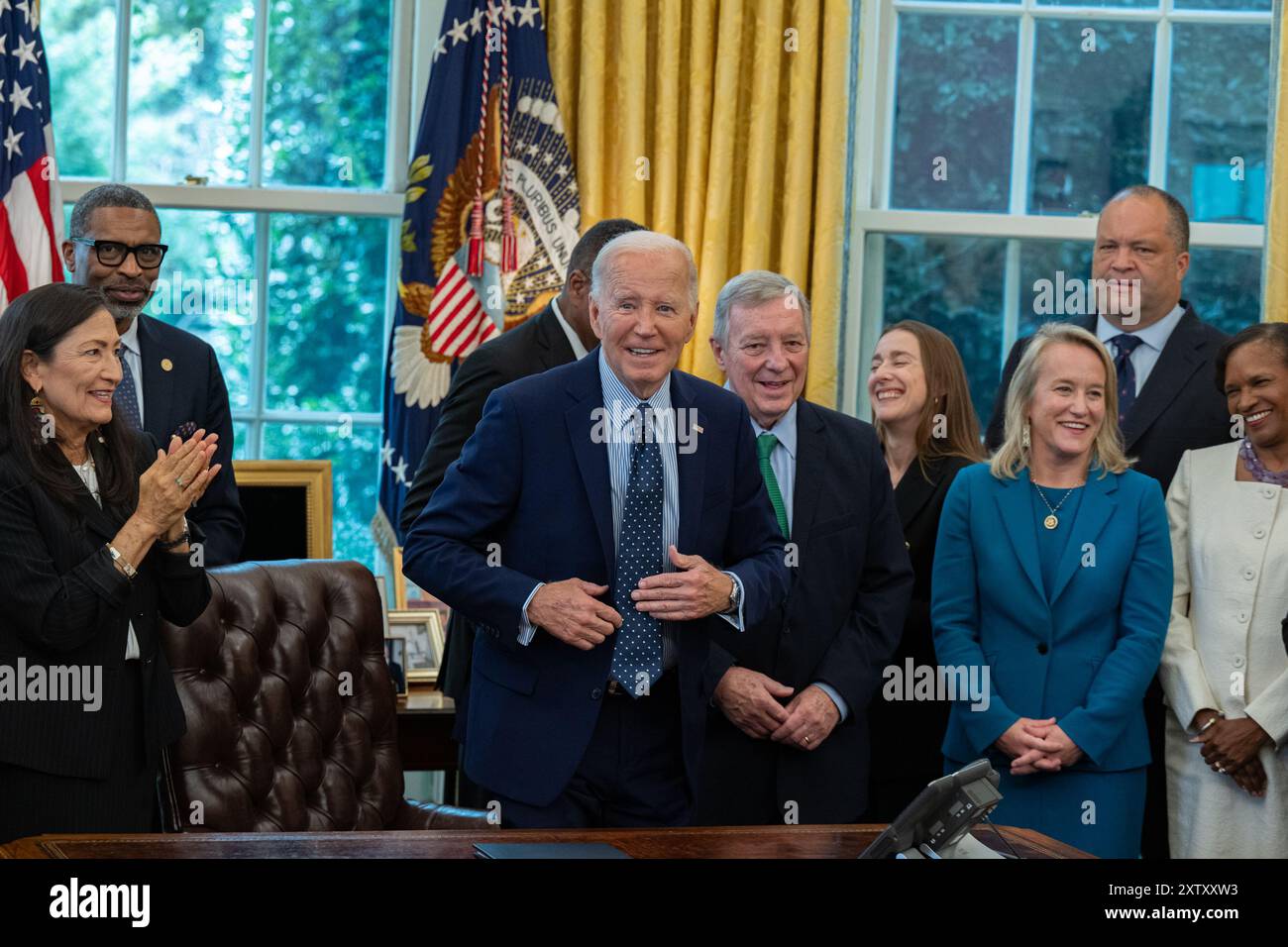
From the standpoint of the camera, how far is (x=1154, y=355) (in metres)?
3.70

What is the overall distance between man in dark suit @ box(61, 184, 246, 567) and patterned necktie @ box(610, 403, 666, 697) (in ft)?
4.28

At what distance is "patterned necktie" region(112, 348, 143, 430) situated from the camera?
3.44 m

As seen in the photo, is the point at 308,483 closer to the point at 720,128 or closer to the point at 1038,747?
the point at 720,128

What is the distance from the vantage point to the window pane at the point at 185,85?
16.0ft

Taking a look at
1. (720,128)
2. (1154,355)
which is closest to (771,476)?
(1154,355)

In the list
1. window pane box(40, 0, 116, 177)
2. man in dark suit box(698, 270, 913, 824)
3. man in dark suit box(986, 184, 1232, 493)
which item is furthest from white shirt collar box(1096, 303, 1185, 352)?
window pane box(40, 0, 116, 177)

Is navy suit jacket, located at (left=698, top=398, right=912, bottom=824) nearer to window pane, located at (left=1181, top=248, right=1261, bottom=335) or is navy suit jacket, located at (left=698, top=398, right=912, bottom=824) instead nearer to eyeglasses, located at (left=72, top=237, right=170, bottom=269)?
eyeglasses, located at (left=72, top=237, right=170, bottom=269)

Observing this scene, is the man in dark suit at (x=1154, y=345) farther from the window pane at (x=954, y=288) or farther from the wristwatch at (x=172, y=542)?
the wristwatch at (x=172, y=542)

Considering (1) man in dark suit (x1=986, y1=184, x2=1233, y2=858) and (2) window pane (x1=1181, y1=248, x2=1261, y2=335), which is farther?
(2) window pane (x1=1181, y1=248, x2=1261, y2=335)

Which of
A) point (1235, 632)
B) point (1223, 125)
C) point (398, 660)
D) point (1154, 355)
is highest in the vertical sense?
point (1223, 125)

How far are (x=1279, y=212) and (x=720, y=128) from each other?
171 centimetres

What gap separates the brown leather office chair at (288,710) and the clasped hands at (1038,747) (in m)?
1.04

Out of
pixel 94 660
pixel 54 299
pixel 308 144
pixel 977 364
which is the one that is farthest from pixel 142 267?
pixel 977 364

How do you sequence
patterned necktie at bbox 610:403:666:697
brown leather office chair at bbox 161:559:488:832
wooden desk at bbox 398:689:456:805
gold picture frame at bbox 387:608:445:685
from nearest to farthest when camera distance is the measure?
patterned necktie at bbox 610:403:666:697, brown leather office chair at bbox 161:559:488:832, wooden desk at bbox 398:689:456:805, gold picture frame at bbox 387:608:445:685
